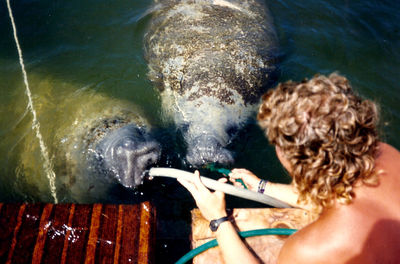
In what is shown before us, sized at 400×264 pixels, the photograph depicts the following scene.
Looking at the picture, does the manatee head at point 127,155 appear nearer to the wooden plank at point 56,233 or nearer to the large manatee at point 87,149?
the large manatee at point 87,149

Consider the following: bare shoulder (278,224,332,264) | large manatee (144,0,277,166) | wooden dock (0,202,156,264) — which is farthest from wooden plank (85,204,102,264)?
large manatee (144,0,277,166)

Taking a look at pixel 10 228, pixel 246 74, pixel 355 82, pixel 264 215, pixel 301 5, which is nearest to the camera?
pixel 10 228

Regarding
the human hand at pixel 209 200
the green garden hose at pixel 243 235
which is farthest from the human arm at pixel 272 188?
the human hand at pixel 209 200

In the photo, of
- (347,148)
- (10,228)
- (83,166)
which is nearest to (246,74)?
(83,166)

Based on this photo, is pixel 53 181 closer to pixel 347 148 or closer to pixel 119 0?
pixel 347 148

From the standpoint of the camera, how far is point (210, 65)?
4254 mm

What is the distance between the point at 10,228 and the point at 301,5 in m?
6.48

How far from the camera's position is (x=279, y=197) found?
2.98 meters

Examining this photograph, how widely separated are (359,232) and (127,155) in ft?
7.07

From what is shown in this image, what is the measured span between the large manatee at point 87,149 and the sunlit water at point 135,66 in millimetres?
30

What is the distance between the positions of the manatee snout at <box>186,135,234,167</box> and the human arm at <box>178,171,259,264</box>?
95 cm

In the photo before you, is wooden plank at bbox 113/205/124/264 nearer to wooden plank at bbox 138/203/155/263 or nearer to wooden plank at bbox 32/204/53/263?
wooden plank at bbox 138/203/155/263

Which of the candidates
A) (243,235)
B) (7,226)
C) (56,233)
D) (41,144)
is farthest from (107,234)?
(41,144)

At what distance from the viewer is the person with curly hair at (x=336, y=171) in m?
1.68
